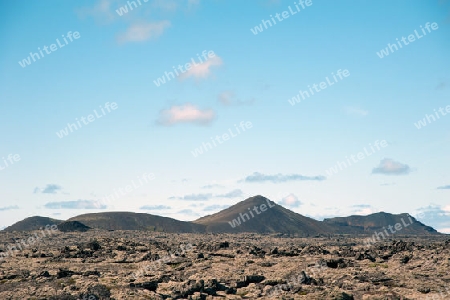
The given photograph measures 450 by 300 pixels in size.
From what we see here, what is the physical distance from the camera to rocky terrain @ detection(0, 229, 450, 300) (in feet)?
128

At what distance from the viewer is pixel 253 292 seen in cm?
4100

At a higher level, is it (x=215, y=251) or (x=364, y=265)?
(x=215, y=251)

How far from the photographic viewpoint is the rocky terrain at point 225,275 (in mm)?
39156

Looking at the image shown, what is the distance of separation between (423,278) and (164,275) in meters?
24.4

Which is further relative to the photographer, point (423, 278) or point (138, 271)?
point (138, 271)

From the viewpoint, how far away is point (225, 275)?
46.5 metres

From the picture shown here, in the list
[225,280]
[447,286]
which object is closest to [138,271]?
[225,280]

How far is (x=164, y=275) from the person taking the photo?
4722cm

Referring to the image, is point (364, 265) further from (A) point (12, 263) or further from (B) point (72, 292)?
(A) point (12, 263)

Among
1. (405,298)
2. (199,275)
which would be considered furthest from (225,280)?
(405,298)

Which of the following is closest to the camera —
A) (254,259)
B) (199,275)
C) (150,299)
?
(150,299)

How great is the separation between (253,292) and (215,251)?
2453 cm

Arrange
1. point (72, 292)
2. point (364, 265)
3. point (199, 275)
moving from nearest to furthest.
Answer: point (72, 292), point (199, 275), point (364, 265)

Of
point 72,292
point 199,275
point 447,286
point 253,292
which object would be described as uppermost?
point 72,292
